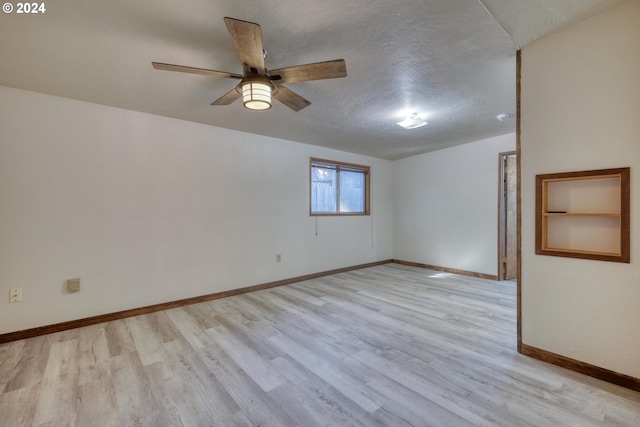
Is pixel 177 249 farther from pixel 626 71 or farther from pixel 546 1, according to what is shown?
pixel 626 71

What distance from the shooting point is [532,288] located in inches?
82.0

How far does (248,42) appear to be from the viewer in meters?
1.49

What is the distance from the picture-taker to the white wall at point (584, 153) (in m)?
1.68

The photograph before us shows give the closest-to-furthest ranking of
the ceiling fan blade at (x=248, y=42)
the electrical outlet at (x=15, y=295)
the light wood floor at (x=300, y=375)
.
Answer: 1. the ceiling fan blade at (x=248, y=42)
2. the light wood floor at (x=300, y=375)
3. the electrical outlet at (x=15, y=295)

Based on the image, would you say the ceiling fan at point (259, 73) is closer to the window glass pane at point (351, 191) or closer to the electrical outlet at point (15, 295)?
the electrical outlet at point (15, 295)

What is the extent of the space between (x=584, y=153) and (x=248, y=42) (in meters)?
2.30

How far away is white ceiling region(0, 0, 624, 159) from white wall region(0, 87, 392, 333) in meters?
0.33

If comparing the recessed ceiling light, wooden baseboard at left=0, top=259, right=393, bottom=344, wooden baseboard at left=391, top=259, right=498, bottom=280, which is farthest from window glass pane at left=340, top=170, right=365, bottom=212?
the recessed ceiling light

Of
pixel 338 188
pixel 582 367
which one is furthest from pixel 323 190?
pixel 582 367

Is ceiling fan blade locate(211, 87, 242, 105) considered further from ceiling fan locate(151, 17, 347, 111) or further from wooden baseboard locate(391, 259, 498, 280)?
wooden baseboard locate(391, 259, 498, 280)

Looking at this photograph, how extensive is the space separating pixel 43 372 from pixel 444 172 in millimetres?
5688

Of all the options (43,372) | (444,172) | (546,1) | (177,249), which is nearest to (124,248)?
(177,249)

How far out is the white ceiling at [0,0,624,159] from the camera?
62.1 inches

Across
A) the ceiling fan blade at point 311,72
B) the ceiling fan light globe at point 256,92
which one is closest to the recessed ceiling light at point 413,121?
the ceiling fan blade at point 311,72
